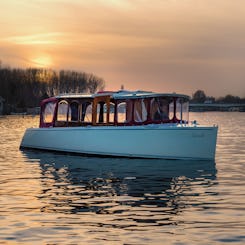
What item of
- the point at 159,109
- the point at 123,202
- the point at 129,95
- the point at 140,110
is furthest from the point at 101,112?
the point at 123,202

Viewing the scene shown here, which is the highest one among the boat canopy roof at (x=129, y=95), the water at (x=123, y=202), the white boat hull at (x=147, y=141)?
the boat canopy roof at (x=129, y=95)

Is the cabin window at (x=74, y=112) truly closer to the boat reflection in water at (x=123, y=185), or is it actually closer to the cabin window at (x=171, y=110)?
the boat reflection in water at (x=123, y=185)

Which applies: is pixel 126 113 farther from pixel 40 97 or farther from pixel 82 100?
pixel 40 97

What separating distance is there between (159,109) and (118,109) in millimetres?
2072

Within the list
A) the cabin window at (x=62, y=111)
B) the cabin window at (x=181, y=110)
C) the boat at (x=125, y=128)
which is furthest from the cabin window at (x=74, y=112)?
the cabin window at (x=181, y=110)

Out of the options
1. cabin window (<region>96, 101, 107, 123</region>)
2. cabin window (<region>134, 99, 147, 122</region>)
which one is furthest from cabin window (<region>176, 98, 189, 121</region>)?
cabin window (<region>96, 101, 107, 123</region>)

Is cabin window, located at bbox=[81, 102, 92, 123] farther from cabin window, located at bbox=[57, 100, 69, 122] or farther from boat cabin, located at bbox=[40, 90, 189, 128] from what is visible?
cabin window, located at bbox=[57, 100, 69, 122]

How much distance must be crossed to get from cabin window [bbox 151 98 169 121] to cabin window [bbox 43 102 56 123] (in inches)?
258

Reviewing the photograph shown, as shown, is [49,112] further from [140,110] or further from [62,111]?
[140,110]

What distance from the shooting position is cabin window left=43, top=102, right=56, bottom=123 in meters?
32.4

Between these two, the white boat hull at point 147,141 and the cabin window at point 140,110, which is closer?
the white boat hull at point 147,141

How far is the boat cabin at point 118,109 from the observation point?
28359mm

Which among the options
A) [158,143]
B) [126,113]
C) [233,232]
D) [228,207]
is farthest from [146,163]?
[233,232]

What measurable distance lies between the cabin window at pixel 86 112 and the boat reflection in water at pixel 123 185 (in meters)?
2.25
